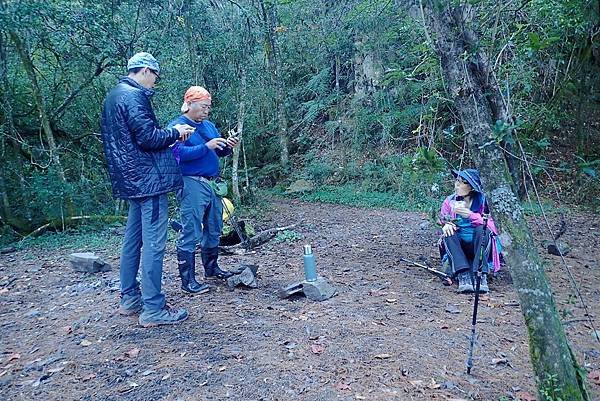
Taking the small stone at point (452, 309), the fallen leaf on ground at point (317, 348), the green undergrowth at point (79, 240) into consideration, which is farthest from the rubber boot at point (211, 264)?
the green undergrowth at point (79, 240)

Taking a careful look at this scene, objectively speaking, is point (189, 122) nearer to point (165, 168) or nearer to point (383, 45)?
point (165, 168)

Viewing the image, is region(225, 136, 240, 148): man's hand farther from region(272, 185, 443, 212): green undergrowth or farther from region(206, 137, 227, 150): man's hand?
region(272, 185, 443, 212): green undergrowth

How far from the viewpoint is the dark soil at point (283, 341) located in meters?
2.79

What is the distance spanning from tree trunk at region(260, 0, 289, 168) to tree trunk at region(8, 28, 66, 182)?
20.3 feet

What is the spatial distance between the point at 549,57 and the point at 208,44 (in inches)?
262

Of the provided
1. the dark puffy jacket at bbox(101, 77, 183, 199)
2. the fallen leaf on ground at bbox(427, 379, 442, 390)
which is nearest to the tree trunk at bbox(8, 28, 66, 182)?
the dark puffy jacket at bbox(101, 77, 183, 199)

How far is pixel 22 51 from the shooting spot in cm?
826

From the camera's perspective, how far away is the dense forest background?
24.7 feet

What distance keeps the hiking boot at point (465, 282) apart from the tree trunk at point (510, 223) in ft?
7.59

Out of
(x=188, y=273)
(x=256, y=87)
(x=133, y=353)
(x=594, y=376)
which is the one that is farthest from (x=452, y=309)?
(x=256, y=87)

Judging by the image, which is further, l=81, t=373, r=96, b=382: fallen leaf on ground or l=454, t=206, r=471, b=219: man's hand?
l=454, t=206, r=471, b=219: man's hand

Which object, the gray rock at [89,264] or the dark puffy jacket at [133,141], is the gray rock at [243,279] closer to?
the dark puffy jacket at [133,141]

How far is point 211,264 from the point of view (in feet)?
15.1

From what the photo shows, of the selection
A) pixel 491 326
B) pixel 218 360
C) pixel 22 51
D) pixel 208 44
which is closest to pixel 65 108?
pixel 22 51
